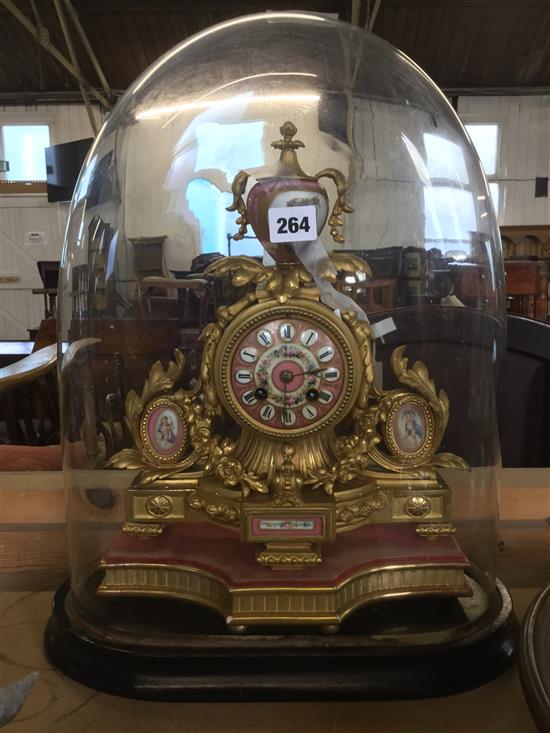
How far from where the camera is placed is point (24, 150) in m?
5.43

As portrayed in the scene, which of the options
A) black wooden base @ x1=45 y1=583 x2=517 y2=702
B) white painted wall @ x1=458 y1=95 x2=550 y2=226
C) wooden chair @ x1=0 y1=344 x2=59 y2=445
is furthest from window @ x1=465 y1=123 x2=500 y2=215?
black wooden base @ x1=45 y1=583 x2=517 y2=702

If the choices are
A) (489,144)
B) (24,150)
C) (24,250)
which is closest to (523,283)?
(489,144)

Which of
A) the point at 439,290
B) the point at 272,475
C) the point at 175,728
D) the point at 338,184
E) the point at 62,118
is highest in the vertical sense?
the point at 62,118

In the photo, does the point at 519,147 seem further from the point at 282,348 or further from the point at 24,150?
the point at 282,348

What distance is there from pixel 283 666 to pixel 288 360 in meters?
0.26

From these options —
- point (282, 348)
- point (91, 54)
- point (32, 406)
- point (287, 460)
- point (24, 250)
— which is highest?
point (91, 54)

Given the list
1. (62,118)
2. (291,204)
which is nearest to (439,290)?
(291,204)

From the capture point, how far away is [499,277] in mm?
726

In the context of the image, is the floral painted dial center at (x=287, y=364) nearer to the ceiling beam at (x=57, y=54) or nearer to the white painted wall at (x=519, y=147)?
the ceiling beam at (x=57, y=54)

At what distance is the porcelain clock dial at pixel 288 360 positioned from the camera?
608 mm

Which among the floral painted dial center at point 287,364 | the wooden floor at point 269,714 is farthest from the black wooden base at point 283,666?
the floral painted dial center at point 287,364

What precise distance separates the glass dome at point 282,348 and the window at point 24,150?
17.0ft

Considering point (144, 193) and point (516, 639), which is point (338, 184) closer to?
point (144, 193)

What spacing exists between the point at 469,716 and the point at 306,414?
0.28m
